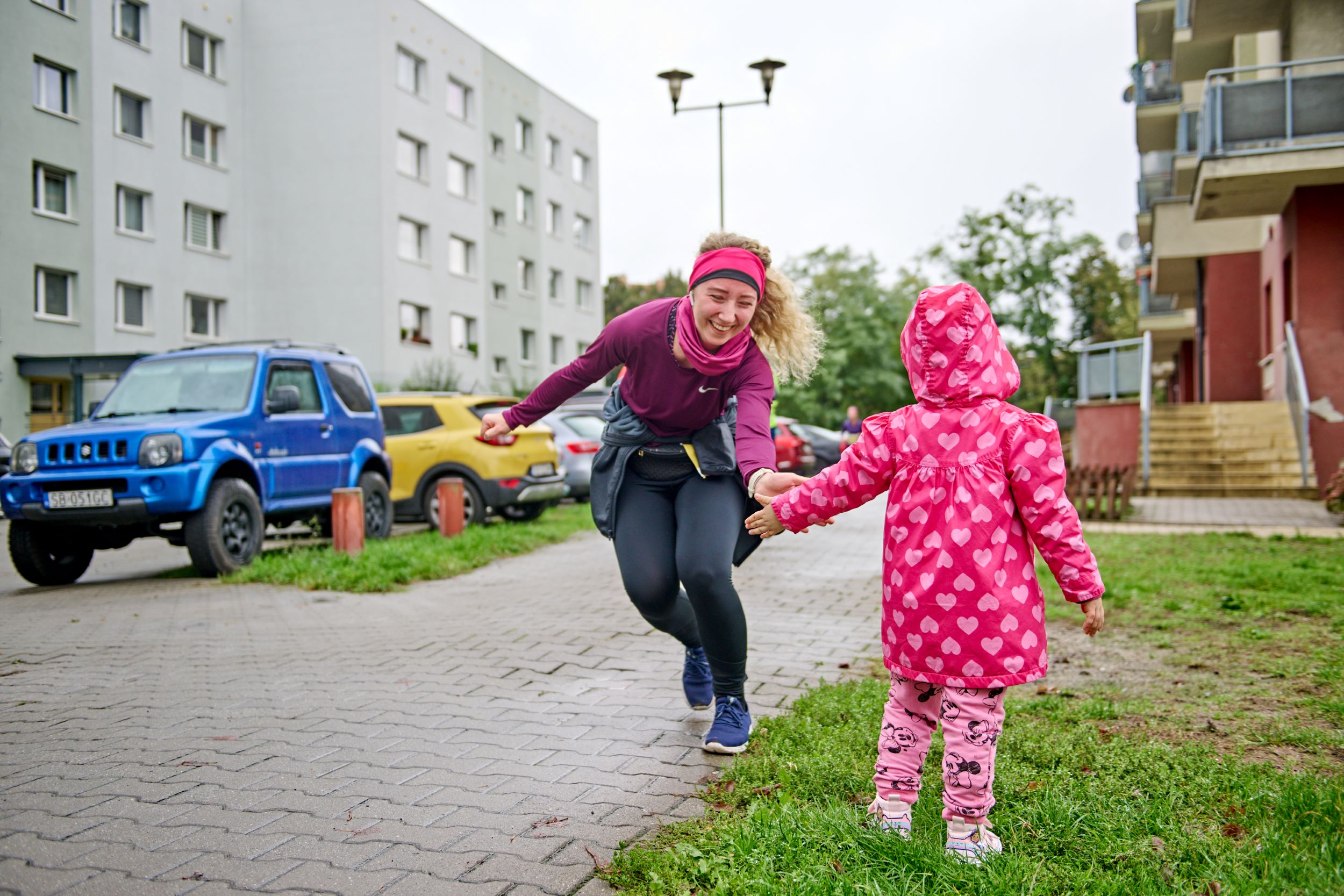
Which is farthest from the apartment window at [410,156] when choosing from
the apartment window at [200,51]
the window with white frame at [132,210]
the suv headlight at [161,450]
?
the suv headlight at [161,450]

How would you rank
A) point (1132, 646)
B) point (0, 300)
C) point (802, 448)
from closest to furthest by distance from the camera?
point (1132, 646), point (802, 448), point (0, 300)

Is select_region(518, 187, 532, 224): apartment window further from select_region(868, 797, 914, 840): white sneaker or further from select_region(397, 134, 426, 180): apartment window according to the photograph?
select_region(868, 797, 914, 840): white sneaker

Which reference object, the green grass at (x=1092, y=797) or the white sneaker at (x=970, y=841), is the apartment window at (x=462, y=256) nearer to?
the green grass at (x=1092, y=797)

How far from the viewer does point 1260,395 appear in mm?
22297

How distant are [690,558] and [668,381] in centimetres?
69

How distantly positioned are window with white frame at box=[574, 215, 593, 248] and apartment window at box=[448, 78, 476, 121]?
26.2 ft

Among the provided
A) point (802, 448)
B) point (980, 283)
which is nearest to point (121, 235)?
point (802, 448)

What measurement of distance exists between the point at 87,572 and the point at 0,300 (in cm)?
1880

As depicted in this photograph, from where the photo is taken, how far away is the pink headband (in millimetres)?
3875

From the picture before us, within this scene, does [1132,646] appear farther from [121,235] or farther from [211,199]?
[211,199]

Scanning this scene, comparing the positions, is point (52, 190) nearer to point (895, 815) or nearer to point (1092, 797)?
point (895, 815)

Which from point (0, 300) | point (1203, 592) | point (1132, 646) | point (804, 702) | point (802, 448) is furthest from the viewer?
point (0, 300)

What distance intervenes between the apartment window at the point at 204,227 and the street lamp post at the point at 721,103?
50.9 feet

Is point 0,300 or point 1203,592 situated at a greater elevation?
point 0,300
